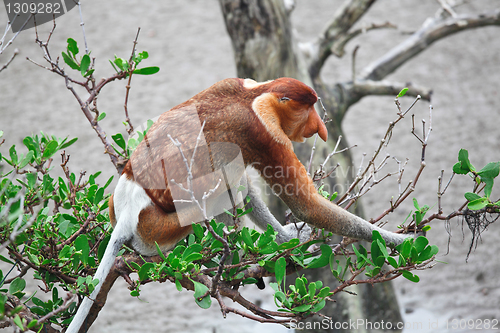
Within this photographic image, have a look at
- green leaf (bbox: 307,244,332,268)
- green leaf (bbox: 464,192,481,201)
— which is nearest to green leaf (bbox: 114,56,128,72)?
green leaf (bbox: 307,244,332,268)

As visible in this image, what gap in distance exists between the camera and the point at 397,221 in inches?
157

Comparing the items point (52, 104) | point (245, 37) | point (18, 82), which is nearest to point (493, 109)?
point (245, 37)

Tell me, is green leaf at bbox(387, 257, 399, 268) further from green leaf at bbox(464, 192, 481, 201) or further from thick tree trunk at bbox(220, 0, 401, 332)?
thick tree trunk at bbox(220, 0, 401, 332)

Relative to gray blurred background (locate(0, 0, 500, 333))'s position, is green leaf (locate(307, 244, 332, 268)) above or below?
below

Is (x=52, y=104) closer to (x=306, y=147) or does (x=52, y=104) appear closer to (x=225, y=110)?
(x=306, y=147)

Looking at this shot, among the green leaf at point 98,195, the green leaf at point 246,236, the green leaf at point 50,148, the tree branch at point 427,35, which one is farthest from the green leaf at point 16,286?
the tree branch at point 427,35

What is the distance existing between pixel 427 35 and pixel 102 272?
102 inches

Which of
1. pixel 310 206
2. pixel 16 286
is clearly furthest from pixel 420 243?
pixel 16 286

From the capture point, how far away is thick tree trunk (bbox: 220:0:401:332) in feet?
8.29

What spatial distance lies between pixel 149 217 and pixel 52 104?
15.2ft

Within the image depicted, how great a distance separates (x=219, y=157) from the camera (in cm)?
138

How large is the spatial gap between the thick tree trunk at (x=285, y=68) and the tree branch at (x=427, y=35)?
300 millimetres

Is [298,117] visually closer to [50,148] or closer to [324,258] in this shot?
[324,258]

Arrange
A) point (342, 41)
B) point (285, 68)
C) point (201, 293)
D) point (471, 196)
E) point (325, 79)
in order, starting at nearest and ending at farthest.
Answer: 1. point (201, 293)
2. point (471, 196)
3. point (285, 68)
4. point (342, 41)
5. point (325, 79)
